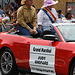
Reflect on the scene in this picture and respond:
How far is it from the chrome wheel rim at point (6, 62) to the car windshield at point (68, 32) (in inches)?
68.5

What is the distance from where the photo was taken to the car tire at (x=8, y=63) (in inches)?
364

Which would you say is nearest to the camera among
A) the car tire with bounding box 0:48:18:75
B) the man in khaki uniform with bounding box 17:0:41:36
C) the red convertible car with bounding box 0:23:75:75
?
the red convertible car with bounding box 0:23:75:75

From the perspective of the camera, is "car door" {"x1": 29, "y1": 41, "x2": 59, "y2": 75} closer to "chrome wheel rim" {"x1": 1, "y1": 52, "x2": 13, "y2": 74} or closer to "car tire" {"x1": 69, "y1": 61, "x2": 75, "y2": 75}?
"car tire" {"x1": 69, "y1": 61, "x2": 75, "y2": 75}

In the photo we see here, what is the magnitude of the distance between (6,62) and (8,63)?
0.06 m

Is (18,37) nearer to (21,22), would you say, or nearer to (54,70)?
(21,22)

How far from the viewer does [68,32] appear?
27.0 ft

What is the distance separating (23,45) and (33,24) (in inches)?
55.2

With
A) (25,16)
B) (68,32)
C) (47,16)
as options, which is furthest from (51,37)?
(47,16)

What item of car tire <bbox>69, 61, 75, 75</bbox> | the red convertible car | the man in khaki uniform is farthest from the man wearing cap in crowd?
car tire <bbox>69, 61, 75, 75</bbox>

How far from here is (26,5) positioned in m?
10.0

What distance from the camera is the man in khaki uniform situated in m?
9.79

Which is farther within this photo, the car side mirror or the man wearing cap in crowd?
the man wearing cap in crowd

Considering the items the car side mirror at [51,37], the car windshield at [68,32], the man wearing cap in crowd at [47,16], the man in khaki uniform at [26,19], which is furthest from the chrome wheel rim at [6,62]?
the man wearing cap in crowd at [47,16]

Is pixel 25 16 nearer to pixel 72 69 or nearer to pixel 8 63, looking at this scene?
pixel 8 63
